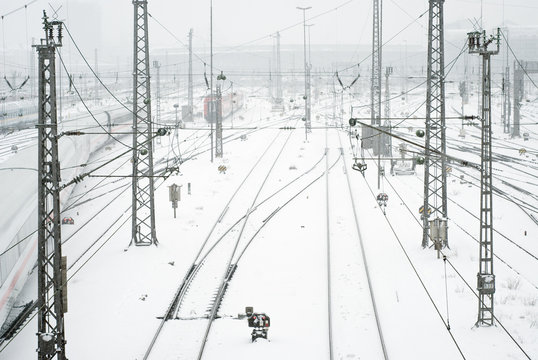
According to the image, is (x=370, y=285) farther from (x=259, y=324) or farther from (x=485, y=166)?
(x=485, y=166)

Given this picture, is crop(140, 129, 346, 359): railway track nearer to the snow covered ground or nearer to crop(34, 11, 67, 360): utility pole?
the snow covered ground

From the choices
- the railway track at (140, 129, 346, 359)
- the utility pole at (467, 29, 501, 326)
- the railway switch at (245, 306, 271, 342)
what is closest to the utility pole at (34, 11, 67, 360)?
the railway track at (140, 129, 346, 359)

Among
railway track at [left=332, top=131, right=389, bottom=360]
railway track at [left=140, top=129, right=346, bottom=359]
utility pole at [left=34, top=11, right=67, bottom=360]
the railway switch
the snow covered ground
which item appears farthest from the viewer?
railway track at [left=140, top=129, right=346, bottom=359]

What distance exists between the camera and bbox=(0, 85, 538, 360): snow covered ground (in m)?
14.9

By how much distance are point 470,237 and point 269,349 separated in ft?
39.6

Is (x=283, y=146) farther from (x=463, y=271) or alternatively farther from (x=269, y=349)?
(x=269, y=349)

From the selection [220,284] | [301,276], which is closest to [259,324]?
[220,284]

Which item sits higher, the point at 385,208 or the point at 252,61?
the point at 252,61

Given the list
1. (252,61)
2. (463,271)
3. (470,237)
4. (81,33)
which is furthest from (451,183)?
(81,33)

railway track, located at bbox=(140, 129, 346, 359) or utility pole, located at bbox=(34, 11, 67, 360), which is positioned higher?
utility pole, located at bbox=(34, 11, 67, 360)

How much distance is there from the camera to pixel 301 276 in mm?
19781

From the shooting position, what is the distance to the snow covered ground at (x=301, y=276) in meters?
14.9

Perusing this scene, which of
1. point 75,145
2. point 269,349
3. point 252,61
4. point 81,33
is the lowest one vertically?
point 269,349

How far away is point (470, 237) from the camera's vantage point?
2391 centimetres
